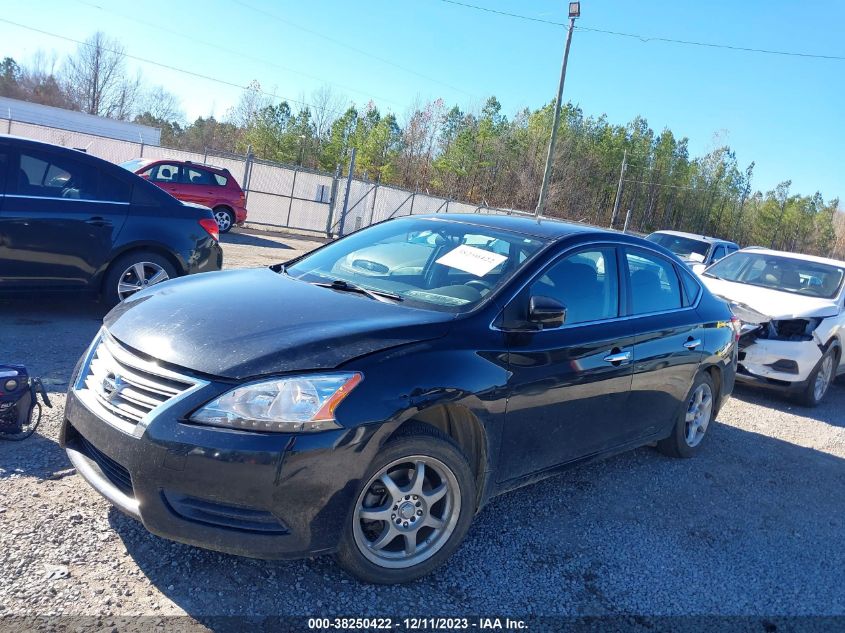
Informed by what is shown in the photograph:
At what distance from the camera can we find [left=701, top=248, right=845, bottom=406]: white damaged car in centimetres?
723

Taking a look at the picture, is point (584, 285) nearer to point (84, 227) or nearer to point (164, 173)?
point (84, 227)

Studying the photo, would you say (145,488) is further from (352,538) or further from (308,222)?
(308,222)

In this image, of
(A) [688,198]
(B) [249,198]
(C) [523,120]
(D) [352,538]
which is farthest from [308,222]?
(A) [688,198]

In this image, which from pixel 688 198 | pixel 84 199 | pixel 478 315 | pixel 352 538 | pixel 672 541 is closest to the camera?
pixel 352 538

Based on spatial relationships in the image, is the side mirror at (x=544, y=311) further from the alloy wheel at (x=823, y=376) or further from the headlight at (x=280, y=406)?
the alloy wheel at (x=823, y=376)

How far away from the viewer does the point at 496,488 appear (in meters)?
3.32

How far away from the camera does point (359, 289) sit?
11.7 ft

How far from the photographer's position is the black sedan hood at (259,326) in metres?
2.68

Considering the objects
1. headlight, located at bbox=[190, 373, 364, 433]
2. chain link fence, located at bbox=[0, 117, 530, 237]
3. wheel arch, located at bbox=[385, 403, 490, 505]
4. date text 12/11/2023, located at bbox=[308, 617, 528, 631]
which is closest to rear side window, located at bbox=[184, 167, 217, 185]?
chain link fence, located at bbox=[0, 117, 530, 237]

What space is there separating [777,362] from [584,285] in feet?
14.4

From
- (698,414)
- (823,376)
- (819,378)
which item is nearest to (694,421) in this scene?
(698,414)

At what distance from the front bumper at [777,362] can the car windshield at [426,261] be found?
459cm

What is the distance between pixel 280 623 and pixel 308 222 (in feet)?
67.4

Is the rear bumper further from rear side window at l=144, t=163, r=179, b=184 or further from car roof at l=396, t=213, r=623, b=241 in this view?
car roof at l=396, t=213, r=623, b=241
